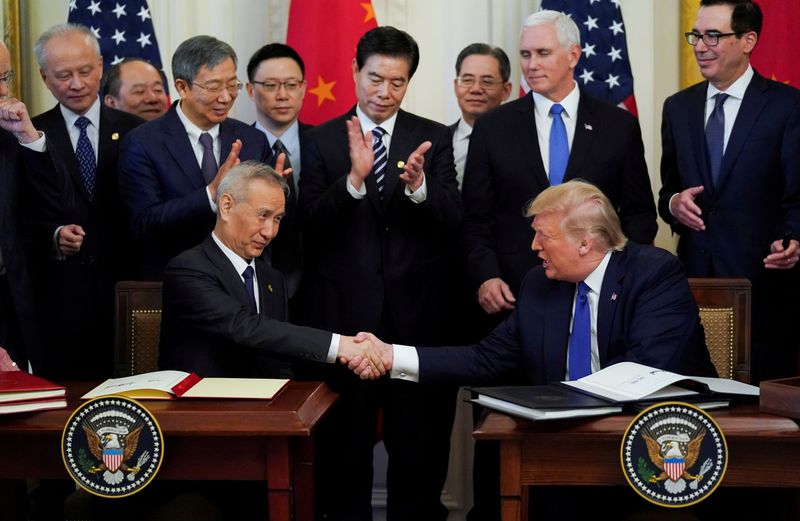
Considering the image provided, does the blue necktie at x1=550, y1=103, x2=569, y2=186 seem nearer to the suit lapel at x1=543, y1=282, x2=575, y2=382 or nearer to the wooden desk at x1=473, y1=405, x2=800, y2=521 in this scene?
the suit lapel at x1=543, y1=282, x2=575, y2=382

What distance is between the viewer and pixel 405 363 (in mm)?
3627

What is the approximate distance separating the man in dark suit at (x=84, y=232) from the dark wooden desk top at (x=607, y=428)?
226 cm

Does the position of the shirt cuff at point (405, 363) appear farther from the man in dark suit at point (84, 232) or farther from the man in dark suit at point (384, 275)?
the man in dark suit at point (84, 232)

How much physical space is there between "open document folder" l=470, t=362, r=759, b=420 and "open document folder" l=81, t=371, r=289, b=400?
573 millimetres

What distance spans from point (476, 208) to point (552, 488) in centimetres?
156

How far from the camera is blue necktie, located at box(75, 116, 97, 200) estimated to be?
450cm

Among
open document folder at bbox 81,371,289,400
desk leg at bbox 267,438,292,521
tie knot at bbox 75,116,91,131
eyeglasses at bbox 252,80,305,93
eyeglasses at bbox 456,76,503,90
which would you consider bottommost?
desk leg at bbox 267,438,292,521

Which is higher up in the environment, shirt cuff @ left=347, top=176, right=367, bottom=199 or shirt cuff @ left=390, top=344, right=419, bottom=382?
shirt cuff @ left=347, top=176, right=367, bottom=199

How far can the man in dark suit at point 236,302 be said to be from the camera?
352 centimetres

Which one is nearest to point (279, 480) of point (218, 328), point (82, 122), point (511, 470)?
point (511, 470)

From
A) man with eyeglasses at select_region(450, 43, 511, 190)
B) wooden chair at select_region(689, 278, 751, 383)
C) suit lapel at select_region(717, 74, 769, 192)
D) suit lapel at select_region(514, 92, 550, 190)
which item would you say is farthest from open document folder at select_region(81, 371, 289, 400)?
man with eyeglasses at select_region(450, 43, 511, 190)

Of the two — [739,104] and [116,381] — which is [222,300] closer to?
[116,381]

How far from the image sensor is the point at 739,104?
14.6 ft

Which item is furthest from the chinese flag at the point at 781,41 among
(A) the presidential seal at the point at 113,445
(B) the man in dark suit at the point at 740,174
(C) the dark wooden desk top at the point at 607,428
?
(A) the presidential seal at the point at 113,445
